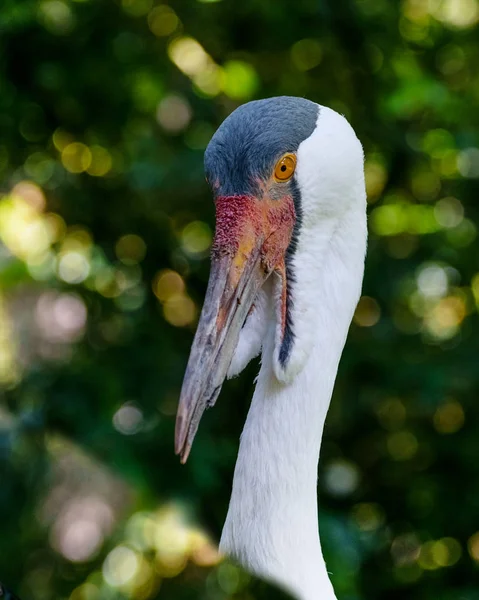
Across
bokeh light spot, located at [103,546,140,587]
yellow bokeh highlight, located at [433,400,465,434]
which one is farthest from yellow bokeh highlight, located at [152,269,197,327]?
bokeh light spot, located at [103,546,140,587]

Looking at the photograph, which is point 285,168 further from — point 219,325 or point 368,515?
point 368,515

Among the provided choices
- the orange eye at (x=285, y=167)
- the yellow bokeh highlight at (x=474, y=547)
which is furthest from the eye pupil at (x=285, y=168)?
the yellow bokeh highlight at (x=474, y=547)

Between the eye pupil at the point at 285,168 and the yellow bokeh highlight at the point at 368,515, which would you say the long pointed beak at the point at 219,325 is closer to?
the eye pupil at the point at 285,168

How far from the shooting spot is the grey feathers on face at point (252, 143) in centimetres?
177

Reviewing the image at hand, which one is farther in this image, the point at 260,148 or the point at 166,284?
the point at 166,284

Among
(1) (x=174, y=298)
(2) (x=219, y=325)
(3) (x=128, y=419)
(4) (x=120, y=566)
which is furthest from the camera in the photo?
(1) (x=174, y=298)

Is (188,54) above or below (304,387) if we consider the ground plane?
above

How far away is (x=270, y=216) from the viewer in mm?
1795

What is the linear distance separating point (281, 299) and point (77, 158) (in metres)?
1.88

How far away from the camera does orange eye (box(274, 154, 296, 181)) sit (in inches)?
70.3

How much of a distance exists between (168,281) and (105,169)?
17.1 inches

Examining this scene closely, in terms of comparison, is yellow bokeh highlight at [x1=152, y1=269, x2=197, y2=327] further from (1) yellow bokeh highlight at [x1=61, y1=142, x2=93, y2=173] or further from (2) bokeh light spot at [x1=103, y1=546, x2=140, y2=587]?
(2) bokeh light spot at [x1=103, y1=546, x2=140, y2=587]

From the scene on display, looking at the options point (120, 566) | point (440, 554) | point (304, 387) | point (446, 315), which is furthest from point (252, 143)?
point (440, 554)

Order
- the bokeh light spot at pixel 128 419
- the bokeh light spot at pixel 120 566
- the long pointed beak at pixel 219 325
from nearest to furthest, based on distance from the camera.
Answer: the bokeh light spot at pixel 120 566 < the long pointed beak at pixel 219 325 < the bokeh light spot at pixel 128 419
